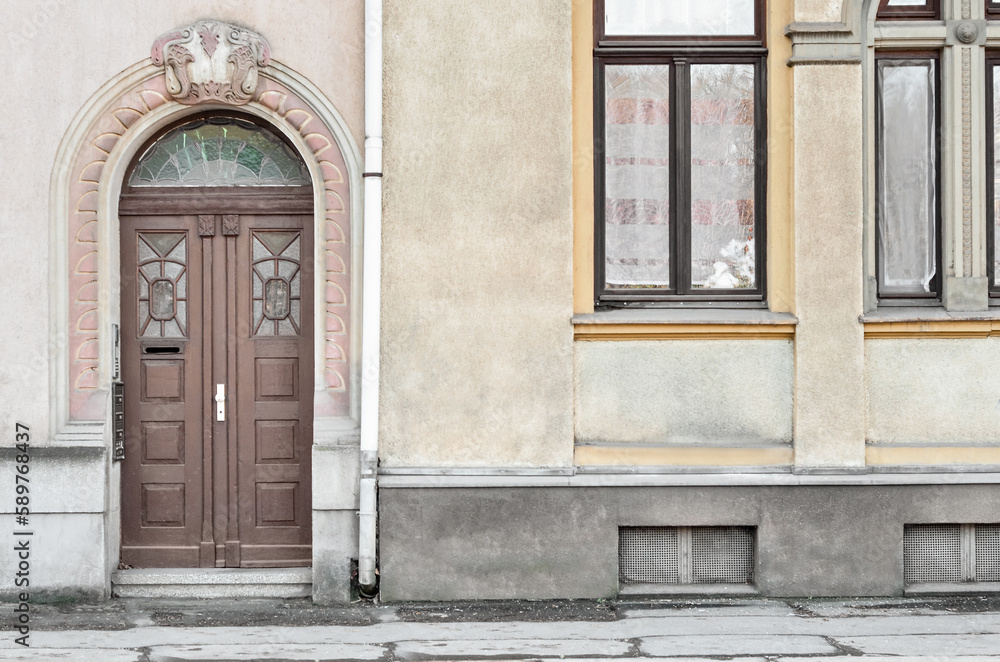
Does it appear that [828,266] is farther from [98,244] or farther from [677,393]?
[98,244]

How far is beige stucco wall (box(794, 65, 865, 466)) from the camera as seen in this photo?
23.0ft

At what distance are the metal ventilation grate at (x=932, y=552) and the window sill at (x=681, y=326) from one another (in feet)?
5.20

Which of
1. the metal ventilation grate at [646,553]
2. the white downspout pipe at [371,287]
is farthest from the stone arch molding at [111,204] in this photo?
the metal ventilation grate at [646,553]

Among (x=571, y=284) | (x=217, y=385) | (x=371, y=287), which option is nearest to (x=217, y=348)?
(x=217, y=385)

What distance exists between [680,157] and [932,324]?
2.00 m

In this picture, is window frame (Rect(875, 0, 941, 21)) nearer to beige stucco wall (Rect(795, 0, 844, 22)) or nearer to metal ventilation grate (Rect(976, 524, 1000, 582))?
beige stucco wall (Rect(795, 0, 844, 22))

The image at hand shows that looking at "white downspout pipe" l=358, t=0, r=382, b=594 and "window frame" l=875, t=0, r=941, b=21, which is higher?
"window frame" l=875, t=0, r=941, b=21

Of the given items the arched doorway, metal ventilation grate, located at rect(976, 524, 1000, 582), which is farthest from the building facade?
the arched doorway

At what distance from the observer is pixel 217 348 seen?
7.43 m

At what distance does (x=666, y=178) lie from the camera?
7328 mm

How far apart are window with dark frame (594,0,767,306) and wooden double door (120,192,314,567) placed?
216 centimetres

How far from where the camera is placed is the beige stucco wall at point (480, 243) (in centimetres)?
698

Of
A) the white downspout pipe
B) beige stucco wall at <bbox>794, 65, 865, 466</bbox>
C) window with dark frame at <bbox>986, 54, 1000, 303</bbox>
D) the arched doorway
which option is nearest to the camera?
the white downspout pipe

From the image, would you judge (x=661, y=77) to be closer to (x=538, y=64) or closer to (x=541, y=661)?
(x=538, y=64)
